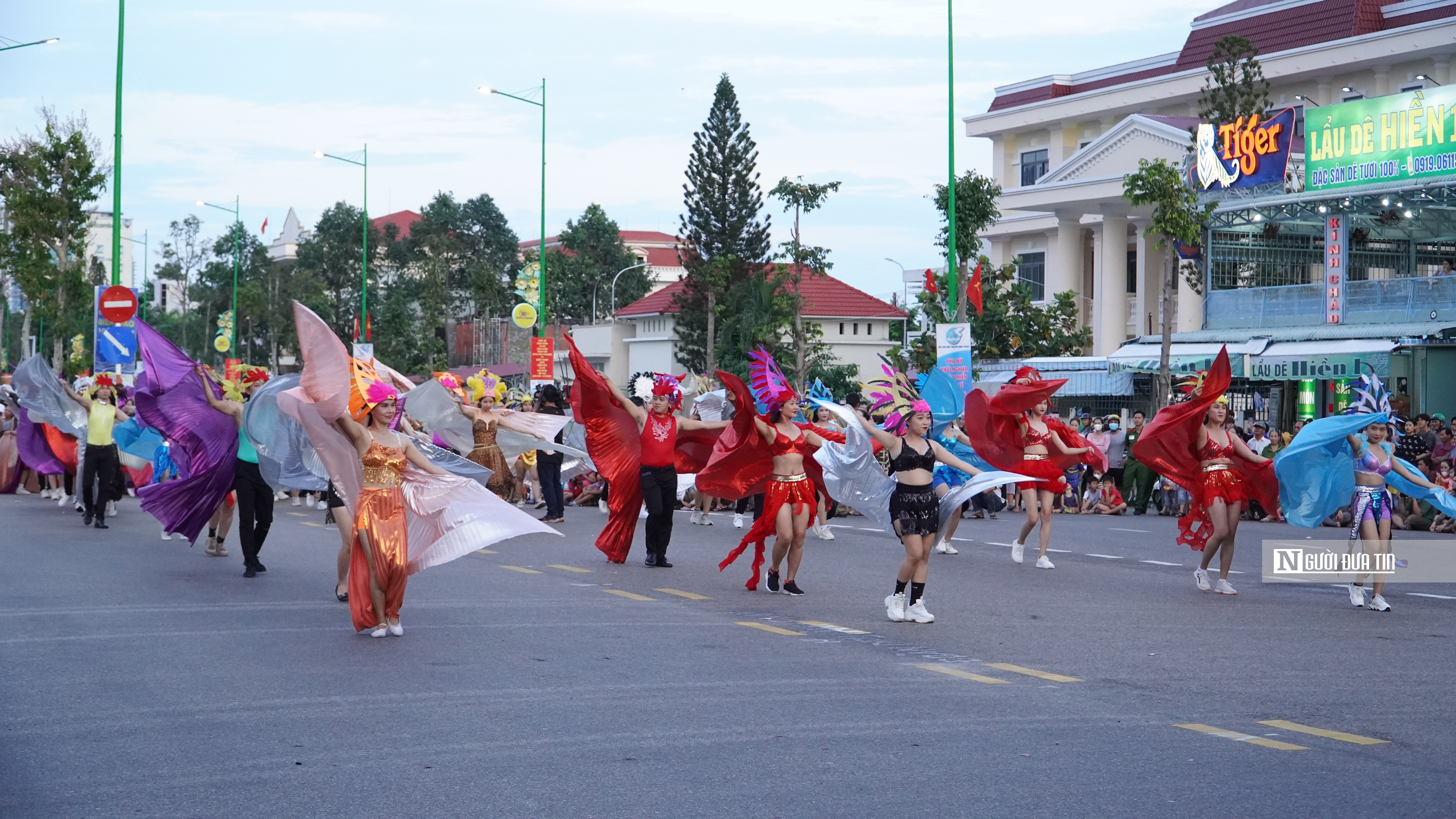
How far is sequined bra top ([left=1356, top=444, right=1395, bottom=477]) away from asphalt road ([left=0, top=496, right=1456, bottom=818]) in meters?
1.12

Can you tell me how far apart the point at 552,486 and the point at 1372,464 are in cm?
1127

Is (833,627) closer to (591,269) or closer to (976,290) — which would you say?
(976,290)

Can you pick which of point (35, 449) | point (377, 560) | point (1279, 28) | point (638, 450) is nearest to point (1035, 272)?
point (1279, 28)

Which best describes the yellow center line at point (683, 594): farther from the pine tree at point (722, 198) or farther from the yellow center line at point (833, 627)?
the pine tree at point (722, 198)

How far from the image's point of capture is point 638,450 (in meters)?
15.2

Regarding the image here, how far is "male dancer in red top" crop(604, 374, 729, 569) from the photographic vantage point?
48.0ft

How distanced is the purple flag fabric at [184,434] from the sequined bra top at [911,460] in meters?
6.46

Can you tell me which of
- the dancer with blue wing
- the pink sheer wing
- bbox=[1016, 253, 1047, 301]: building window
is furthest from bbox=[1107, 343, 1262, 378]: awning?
bbox=[1016, 253, 1047, 301]: building window

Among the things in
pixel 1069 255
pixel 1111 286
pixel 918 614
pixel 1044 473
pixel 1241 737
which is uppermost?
pixel 1069 255

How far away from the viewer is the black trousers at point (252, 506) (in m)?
13.5

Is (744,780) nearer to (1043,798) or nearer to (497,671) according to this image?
(1043,798)

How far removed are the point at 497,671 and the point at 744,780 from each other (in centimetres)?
282

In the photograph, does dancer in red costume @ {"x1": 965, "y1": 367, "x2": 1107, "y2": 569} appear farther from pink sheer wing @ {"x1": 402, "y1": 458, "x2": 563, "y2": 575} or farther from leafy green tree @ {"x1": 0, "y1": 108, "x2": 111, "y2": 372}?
leafy green tree @ {"x1": 0, "y1": 108, "x2": 111, "y2": 372}

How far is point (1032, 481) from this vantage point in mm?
14094
